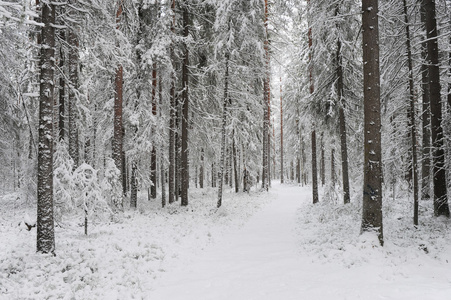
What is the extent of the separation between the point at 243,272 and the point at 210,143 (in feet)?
40.5

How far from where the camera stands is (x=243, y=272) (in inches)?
252

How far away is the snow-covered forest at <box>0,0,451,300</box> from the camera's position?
18.6ft

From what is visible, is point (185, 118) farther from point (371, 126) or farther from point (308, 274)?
point (308, 274)

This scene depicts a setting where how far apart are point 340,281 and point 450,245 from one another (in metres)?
3.90

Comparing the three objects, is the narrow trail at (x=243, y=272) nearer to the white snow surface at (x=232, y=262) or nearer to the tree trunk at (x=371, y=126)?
the white snow surface at (x=232, y=262)

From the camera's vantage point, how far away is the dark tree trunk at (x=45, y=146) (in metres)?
6.41

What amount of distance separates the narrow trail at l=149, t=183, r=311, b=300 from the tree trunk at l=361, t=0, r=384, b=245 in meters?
2.32

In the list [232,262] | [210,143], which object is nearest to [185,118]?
[210,143]

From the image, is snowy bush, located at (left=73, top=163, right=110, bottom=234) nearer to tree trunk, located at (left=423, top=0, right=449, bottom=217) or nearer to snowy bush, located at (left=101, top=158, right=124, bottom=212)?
snowy bush, located at (left=101, top=158, right=124, bottom=212)

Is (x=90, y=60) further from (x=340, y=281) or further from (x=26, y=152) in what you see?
(x=340, y=281)

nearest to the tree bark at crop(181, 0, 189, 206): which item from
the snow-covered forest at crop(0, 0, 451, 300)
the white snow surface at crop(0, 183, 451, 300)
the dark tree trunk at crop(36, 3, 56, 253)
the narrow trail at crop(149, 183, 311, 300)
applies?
the snow-covered forest at crop(0, 0, 451, 300)

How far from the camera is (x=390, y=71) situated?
9641 mm

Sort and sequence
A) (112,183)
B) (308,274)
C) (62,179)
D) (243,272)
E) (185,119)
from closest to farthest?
(308,274) < (243,272) < (62,179) < (112,183) < (185,119)

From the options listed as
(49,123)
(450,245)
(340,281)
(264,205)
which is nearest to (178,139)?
(264,205)
